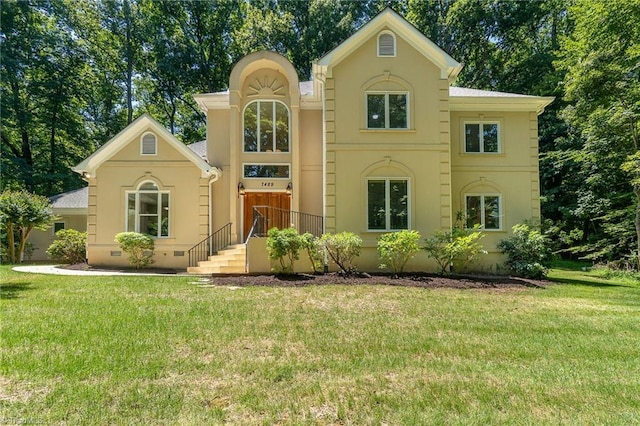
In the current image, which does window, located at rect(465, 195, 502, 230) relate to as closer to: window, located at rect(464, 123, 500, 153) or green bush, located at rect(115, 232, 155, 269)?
window, located at rect(464, 123, 500, 153)

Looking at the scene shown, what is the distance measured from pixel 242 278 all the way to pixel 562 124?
20796 millimetres

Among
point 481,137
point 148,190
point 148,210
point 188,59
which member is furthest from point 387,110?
point 188,59

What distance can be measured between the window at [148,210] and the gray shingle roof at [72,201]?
713 centimetres

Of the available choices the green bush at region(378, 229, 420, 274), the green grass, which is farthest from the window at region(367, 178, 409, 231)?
the green grass

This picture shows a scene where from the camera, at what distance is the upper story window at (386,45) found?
12992mm

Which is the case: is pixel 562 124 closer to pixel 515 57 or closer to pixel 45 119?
pixel 515 57

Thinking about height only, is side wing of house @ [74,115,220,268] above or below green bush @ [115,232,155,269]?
above

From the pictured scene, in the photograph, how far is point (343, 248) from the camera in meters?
11.5

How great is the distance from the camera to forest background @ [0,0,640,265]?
2319 cm

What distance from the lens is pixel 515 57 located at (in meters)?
26.3

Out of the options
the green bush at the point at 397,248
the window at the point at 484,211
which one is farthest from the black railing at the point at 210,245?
Answer: the window at the point at 484,211

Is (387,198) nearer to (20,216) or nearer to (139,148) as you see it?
(139,148)

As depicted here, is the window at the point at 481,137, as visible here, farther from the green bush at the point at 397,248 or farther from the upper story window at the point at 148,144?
the upper story window at the point at 148,144

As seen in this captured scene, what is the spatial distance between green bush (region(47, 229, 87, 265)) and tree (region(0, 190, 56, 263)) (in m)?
1.72
